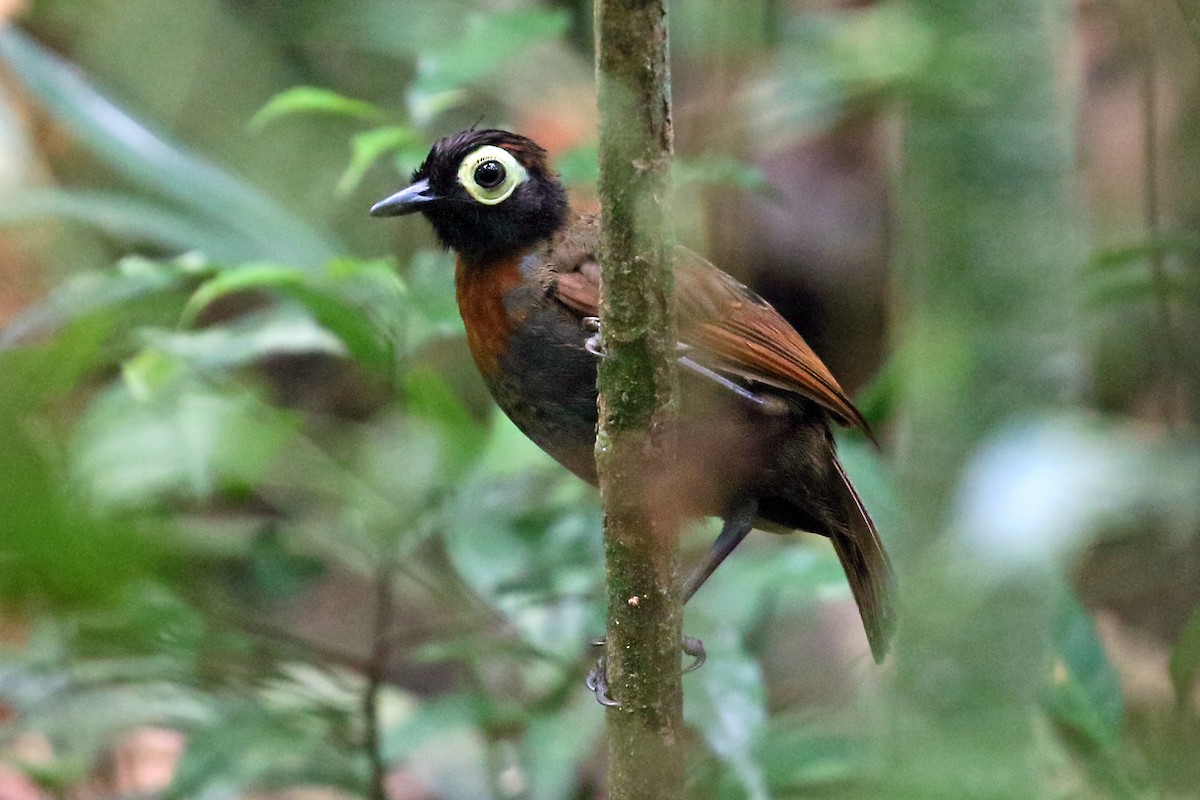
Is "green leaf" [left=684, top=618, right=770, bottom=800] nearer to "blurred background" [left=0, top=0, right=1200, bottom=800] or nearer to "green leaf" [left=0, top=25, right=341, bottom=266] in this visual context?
"blurred background" [left=0, top=0, right=1200, bottom=800]

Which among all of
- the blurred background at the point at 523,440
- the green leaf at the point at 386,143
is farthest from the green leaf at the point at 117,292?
the green leaf at the point at 386,143

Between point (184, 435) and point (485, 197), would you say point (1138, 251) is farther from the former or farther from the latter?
point (184, 435)

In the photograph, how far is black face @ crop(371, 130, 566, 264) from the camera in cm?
256

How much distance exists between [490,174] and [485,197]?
48mm

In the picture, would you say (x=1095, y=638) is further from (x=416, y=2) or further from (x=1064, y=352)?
(x=416, y=2)

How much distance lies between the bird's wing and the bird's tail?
0.56 ft

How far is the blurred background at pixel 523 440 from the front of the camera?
1148 millimetres

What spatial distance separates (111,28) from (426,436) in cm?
111

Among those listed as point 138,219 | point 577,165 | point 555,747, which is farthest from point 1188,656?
point 138,219

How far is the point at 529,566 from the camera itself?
284cm

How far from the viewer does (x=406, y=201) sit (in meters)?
2.56

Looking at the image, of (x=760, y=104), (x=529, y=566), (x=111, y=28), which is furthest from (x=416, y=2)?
(x=529, y=566)

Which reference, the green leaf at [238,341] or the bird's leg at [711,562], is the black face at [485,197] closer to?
the green leaf at [238,341]

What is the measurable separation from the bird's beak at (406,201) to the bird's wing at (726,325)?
291mm
